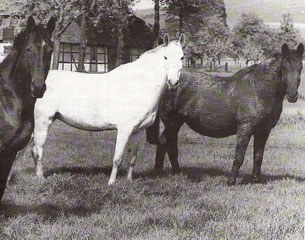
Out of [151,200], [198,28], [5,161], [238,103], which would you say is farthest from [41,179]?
[198,28]

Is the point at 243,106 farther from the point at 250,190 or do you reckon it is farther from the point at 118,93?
the point at 118,93

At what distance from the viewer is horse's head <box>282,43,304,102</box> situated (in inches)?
284

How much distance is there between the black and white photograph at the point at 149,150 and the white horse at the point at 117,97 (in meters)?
0.02

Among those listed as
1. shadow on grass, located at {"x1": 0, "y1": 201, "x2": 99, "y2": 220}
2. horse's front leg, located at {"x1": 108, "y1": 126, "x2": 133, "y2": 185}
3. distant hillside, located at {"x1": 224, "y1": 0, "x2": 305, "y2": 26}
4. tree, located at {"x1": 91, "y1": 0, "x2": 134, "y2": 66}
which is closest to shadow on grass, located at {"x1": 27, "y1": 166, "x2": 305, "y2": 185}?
horse's front leg, located at {"x1": 108, "y1": 126, "x2": 133, "y2": 185}

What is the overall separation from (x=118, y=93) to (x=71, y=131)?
259 inches

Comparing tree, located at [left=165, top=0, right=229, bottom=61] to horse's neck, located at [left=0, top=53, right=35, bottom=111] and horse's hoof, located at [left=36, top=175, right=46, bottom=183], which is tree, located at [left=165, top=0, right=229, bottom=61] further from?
horse's neck, located at [left=0, top=53, right=35, bottom=111]

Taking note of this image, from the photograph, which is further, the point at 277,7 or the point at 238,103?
the point at 277,7

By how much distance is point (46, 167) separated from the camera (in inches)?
350

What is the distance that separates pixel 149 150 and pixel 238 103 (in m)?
3.62

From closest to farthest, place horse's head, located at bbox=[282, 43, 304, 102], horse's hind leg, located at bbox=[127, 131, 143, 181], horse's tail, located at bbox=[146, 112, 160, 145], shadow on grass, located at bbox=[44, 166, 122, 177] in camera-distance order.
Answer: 1. horse's head, located at bbox=[282, 43, 304, 102]
2. horse's hind leg, located at bbox=[127, 131, 143, 181]
3. shadow on grass, located at bbox=[44, 166, 122, 177]
4. horse's tail, located at bbox=[146, 112, 160, 145]

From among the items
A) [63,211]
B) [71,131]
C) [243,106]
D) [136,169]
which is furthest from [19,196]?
[71,131]

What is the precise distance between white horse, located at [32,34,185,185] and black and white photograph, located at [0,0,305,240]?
0.05 ft

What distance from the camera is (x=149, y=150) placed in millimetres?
11133

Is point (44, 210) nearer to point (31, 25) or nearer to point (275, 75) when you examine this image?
point (31, 25)
